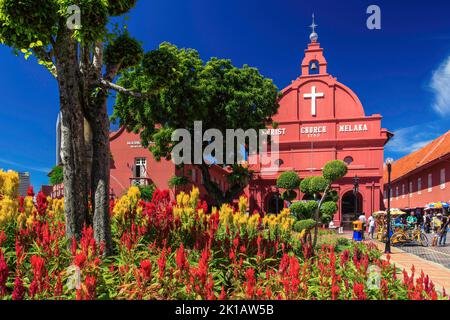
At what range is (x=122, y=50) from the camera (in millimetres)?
5887

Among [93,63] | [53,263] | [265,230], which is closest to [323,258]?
[265,230]

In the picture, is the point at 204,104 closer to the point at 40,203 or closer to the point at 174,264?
the point at 40,203

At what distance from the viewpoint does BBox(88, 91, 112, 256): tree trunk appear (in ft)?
16.9

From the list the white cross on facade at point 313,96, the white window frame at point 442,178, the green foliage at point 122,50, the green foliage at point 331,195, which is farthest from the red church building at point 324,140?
the green foliage at point 122,50

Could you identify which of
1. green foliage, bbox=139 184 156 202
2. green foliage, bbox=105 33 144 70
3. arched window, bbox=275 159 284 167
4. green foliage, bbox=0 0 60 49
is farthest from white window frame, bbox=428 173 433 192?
green foliage, bbox=0 0 60 49

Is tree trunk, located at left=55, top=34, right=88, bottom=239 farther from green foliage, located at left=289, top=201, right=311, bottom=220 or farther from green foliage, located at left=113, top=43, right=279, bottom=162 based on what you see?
green foliage, located at left=113, top=43, right=279, bottom=162

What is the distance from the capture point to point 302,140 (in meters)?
30.3

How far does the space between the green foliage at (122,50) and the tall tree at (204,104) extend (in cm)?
1193

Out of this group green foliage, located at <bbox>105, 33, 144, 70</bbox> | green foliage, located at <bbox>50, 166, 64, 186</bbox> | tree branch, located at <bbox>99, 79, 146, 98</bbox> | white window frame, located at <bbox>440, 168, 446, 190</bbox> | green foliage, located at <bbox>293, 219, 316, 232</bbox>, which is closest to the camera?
tree branch, located at <bbox>99, 79, 146, 98</bbox>

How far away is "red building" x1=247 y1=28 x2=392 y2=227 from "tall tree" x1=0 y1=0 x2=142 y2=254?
967 inches

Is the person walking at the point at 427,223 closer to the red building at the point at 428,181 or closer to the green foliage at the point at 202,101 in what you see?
the red building at the point at 428,181

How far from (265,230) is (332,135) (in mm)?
24002

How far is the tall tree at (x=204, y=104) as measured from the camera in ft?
60.8

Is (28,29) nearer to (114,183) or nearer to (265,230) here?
(265,230)
